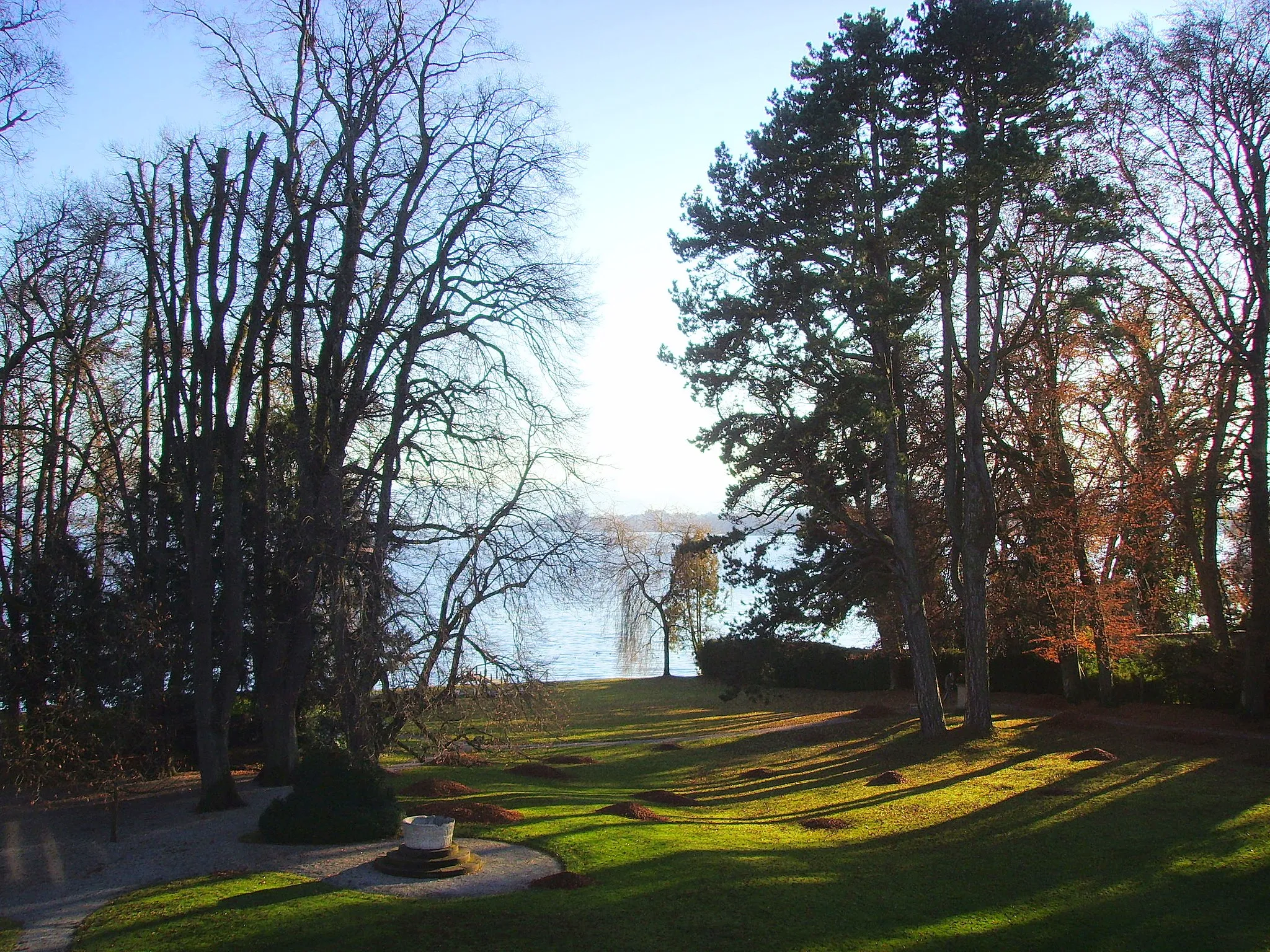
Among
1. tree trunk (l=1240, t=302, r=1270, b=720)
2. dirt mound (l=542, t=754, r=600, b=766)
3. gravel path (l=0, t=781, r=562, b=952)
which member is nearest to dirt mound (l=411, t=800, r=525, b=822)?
gravel path (l=0, t=781, r=562, b=952)

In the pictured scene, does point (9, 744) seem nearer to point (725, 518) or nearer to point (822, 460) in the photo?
point (725, 518)

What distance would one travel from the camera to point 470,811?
49.9ft

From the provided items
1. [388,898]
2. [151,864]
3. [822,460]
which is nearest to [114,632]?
[151,864]

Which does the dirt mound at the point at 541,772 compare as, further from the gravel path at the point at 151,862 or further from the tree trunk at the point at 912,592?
the tree trunk at the point at 912,592

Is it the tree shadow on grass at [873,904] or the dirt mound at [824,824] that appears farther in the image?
the dirt mound at [824,824]

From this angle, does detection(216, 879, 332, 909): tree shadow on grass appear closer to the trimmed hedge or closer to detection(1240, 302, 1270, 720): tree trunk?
the trimmed hedge

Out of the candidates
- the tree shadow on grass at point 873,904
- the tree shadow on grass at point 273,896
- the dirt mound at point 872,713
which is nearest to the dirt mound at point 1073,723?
the dirt mound at point 872,713

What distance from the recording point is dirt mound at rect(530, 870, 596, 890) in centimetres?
1093

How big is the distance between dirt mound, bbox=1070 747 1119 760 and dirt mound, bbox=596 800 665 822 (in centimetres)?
1012

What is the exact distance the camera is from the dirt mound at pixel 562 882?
1093 centimetres

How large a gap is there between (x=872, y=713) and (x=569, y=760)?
11.0 meters

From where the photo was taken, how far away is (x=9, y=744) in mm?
14938

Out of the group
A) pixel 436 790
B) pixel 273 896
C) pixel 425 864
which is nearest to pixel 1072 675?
pixel 436 790

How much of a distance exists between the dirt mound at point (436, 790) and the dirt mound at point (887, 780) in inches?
328
